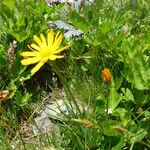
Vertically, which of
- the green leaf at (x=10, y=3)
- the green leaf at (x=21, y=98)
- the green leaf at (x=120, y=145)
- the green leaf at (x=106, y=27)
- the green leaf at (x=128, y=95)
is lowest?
the green leaf at (x=120, y=145)

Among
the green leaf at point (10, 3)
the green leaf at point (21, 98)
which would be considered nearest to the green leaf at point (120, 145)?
the green leaf at point (21, 98)

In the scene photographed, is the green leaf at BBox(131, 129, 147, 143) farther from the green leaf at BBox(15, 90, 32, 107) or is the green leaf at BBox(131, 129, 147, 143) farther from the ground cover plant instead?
the green leaf at BBox(15, 90, 32, 107)

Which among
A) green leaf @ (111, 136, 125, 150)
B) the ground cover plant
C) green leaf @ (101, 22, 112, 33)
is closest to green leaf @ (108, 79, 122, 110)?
the ground cover plant

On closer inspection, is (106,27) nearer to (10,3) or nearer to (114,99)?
(114,99)

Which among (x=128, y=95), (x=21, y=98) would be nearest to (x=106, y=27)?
(x=128, y=95)

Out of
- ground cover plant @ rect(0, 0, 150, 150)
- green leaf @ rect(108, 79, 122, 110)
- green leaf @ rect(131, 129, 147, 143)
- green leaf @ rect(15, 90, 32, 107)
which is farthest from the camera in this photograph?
green leaf @ rect(15, 90, 32, 107)

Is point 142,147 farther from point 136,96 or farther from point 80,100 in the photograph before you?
point 80,100

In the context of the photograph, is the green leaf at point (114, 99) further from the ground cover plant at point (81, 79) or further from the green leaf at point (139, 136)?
the green leaf at point (139, 136)

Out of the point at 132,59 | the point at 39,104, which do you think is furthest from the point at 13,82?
the point at 132,59
